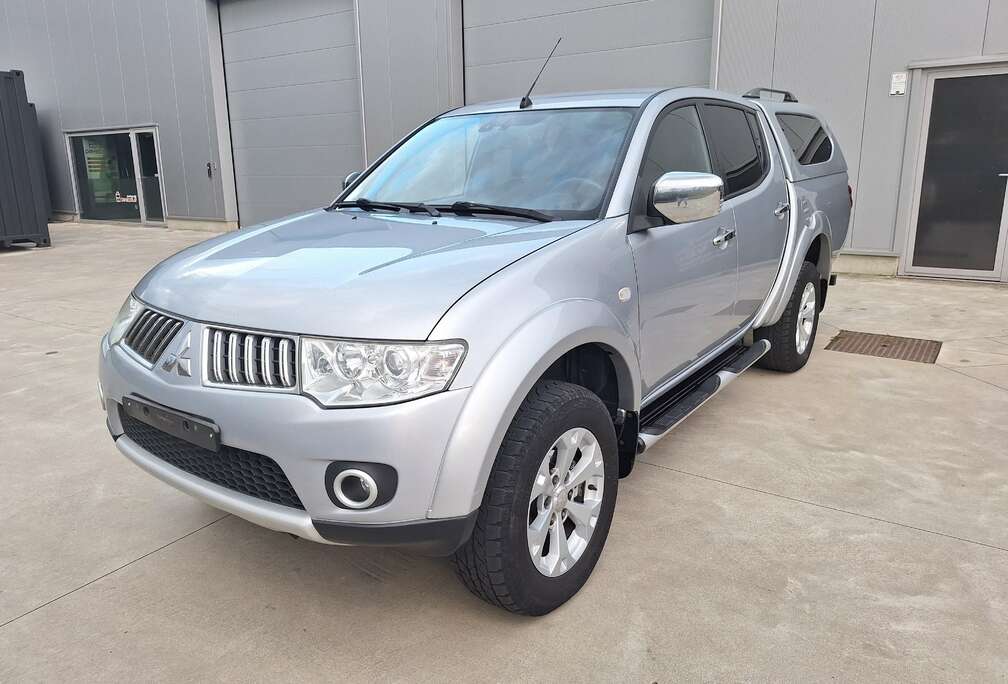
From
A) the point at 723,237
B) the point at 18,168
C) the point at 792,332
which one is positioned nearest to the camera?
the point at 723,237

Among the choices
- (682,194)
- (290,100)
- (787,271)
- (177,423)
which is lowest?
(177,423)

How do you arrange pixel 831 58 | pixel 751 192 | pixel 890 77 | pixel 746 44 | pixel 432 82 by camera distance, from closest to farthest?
1. pixel 751 192
2. pixel 890 77
3. pixel 831 58
4. pixel 746 44
5. pixel 432 82

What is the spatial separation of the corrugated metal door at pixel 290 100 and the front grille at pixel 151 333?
10.2 m

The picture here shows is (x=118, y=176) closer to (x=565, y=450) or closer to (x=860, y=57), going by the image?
(x=860, y=57)

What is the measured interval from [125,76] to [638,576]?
1684cm

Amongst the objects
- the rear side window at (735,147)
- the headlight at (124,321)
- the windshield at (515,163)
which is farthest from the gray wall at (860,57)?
the headlight at (124,321)

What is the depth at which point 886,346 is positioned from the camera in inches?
221

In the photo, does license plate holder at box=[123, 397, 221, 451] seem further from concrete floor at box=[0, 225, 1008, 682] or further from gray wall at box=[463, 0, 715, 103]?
gray wall at box=[463, 0, 715, 103]

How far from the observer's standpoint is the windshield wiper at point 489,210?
109 inches

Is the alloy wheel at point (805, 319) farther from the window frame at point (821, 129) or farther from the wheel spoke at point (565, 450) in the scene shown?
the wheel spoke at point (565, 450)

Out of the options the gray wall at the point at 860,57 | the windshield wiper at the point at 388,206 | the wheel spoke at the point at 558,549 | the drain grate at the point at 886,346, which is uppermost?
the gray wall at the point at 860,57

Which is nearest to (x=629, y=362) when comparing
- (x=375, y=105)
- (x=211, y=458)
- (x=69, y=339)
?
(x=211, y=458)

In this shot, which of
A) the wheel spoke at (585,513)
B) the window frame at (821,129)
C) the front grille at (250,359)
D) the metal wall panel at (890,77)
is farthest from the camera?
the metal wall panel at (890,77)

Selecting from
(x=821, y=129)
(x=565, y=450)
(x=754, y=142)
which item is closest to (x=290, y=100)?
(x=821, y=129)
